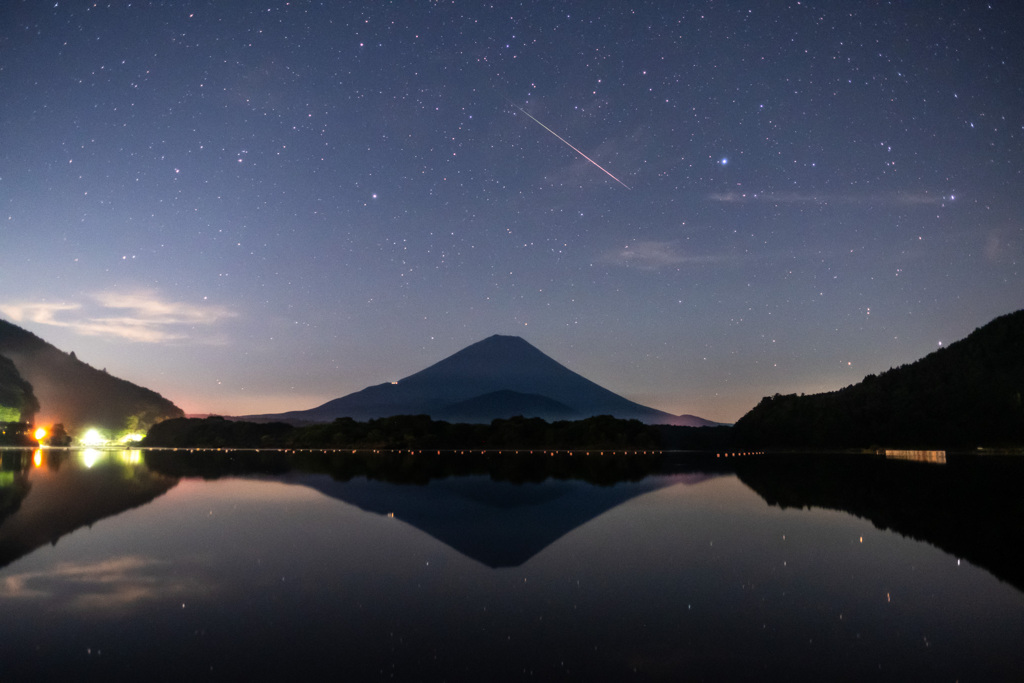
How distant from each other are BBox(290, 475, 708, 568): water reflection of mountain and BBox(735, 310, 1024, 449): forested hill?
230 ft

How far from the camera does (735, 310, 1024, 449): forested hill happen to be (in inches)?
3118

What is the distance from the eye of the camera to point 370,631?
6.31m

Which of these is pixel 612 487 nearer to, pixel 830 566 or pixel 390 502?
pixel 390 502

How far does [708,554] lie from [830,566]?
1723 mm

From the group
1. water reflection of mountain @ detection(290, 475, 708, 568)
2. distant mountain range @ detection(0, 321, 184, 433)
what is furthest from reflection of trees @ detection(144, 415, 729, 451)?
distant mountain range @ detection(0, 321, 184, 433)

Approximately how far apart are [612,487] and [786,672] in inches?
704

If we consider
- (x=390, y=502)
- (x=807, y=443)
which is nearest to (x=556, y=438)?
(x=807, y=443)

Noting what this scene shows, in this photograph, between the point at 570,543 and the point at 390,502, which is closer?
the point at 570,543

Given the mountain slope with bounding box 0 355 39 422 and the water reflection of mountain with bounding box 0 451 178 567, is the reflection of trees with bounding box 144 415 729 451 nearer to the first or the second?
the mountain slope with bounding box 0 355 39 422

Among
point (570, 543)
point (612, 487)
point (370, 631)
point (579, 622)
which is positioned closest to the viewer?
point (370, 631)

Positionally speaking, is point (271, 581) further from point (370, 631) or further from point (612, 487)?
point (612, 487)

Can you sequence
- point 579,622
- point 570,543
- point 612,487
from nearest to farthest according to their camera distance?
point 579,622, point 570,543, point 612,487

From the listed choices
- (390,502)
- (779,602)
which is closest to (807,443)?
(390,502)

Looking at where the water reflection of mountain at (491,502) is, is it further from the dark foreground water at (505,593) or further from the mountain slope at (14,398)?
the mountain slope at (14,398)
